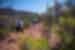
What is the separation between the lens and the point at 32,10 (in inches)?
49.3

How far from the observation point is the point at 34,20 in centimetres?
124

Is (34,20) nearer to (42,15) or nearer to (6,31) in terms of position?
(42,15)

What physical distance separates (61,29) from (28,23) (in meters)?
0.23

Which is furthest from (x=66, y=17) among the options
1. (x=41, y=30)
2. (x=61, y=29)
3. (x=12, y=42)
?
(x=12, y=42)

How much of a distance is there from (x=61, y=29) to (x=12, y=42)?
13.8 inches

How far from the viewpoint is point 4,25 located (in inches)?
49.1

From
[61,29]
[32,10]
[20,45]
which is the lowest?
[20,45]

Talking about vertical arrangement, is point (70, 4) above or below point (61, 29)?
above

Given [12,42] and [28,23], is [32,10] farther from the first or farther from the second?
[12,42]

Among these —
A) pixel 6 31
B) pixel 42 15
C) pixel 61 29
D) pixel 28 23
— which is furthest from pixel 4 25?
pixel 61 29

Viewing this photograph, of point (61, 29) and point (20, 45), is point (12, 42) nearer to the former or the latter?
point (20, 45)

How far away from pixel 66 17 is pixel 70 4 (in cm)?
9

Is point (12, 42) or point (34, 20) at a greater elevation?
point (34, 20)

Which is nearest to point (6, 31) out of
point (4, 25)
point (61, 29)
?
point (4, 25)
